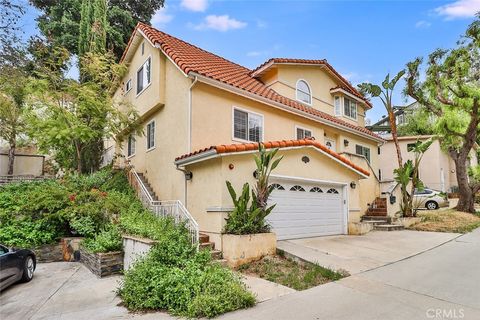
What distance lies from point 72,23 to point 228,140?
16.6 meters

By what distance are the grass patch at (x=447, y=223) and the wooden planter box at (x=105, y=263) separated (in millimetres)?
12358

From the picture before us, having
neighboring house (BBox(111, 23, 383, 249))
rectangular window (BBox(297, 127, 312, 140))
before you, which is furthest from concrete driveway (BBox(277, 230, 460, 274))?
rectangular window (BBox(297, 127, 312, 140))

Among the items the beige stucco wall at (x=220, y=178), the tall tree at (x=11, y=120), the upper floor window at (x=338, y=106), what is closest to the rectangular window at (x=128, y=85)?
the tall tree at (x=11, y=120)

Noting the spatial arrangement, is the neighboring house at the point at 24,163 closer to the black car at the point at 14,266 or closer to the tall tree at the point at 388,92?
the black car at the point at 14,266

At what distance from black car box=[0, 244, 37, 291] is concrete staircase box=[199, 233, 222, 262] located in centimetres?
441

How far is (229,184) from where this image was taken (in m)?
8.40

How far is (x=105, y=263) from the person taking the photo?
27.0ft

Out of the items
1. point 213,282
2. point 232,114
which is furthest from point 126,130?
point 213,282

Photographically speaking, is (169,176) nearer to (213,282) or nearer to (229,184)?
(229,184)

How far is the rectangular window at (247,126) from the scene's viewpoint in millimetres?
11906

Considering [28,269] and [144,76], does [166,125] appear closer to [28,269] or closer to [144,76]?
[144,76]

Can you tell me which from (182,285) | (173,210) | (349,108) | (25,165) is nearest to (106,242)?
(173,210)

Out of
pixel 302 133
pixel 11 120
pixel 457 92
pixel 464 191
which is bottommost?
pixel 464 191

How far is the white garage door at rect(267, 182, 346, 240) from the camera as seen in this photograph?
1021 centimetres
